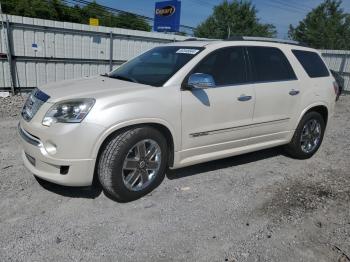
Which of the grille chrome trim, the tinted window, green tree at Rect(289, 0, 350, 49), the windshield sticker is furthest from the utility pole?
green tree at Rect(289, 0, 350, 49)

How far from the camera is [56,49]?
10.3 m

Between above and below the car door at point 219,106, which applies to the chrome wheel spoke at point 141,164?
below

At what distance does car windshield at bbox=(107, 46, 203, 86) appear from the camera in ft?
12.7

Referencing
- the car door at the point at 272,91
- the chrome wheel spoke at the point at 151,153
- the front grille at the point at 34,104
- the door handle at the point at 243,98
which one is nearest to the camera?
the front grille at the point at 34,104

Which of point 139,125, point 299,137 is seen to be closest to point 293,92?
point 299,137

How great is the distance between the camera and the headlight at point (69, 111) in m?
3.16

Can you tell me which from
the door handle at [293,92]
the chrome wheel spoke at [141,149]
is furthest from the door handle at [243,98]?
the chrome wheel spoke at [141,149]

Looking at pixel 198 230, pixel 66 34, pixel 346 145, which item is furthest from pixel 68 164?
pixel 66 34

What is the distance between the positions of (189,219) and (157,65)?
78.0 inches

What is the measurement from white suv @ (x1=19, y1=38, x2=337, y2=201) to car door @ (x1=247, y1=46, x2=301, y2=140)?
0.02m

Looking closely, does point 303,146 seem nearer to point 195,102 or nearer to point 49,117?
point 195,102

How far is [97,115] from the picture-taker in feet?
10.3

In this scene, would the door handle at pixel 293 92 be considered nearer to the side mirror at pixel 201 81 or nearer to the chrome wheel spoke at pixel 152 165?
the side mirror at pixel 201 81

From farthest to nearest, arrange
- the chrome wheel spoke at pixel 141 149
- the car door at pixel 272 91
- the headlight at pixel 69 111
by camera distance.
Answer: the car door at pixel 272 91, the chrome wheel spoke at pixel 141 149, the headlight at pixel 69 111
